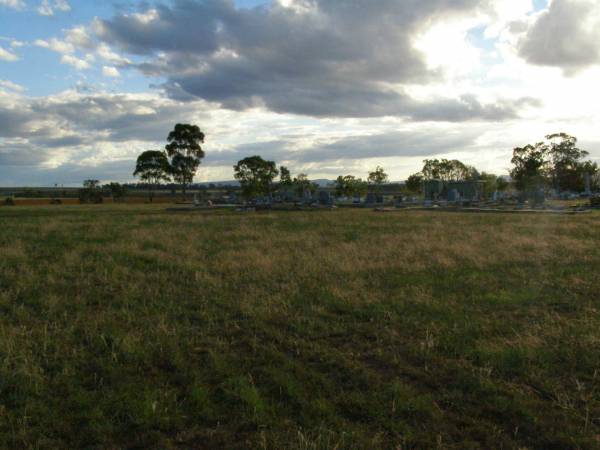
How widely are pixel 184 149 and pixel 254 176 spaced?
13763 mm

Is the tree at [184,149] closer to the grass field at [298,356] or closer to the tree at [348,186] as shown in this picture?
the tree at [348,186]

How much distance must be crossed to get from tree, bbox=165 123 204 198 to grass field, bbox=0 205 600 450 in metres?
63.2

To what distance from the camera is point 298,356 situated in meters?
5.38

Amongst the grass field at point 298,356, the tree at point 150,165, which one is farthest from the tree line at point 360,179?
the grass field at point 298,356

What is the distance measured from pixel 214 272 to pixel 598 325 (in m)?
7.64

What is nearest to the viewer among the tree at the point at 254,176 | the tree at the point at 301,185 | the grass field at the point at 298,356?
the grass field at the point at 298,356

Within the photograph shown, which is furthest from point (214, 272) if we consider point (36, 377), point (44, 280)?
point (36, 377)

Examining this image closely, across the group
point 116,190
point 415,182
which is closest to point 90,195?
point 116,190

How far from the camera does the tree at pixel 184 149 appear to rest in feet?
234

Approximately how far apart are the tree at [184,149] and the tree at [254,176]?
893 centimetres

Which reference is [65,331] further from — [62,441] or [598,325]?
[598,325]

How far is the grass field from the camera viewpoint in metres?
3.82

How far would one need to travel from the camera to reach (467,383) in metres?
4.65

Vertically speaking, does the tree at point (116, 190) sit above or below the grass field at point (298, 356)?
above
